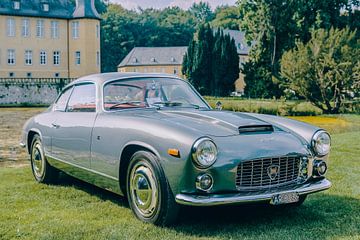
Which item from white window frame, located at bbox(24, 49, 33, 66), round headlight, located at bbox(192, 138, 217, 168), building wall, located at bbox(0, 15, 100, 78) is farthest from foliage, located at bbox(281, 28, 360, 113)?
white window frame, located at bbox(24, 49, 33, 66)

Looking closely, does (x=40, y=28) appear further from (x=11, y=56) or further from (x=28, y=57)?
(x=11, y=56)

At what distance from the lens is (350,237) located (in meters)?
4.68

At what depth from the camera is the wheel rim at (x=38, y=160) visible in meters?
7.30

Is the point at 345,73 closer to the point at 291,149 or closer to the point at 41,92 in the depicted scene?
the point at 291,149

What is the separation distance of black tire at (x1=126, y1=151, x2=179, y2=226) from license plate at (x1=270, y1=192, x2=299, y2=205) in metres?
0.94

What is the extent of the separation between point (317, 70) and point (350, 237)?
24950 mm

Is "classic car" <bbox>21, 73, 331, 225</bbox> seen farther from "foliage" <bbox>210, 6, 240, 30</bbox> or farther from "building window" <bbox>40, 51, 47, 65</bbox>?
"foliage" <bbox>210, 6, 240, 30</bbox>

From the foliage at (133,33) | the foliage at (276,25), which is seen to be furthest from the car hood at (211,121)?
the foliage at (133,33)

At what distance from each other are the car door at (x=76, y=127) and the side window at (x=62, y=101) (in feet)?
0.35

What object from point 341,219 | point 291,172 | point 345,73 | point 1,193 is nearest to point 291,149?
point 291,172

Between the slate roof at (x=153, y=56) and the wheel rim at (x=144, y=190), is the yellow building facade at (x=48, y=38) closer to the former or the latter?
the slate roof at (x=153, y=56)

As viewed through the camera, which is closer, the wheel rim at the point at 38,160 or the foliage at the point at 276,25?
the wheel rim at the point at 38,160

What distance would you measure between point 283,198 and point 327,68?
2520 centimetres

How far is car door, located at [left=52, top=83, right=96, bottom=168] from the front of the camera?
606 centimetres
